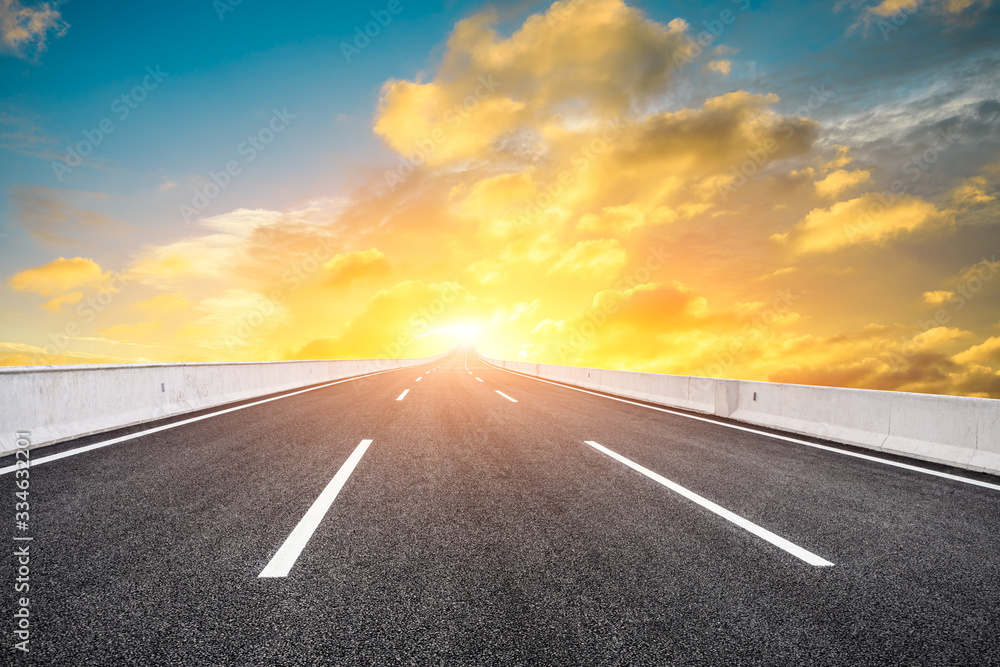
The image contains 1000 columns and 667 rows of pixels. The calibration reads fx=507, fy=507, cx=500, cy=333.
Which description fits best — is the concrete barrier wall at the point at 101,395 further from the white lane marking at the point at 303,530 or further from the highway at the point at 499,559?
the white lane marking at the point at 303,530

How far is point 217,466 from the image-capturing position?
565 centimetres

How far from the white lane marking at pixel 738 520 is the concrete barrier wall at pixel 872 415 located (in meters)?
4.01

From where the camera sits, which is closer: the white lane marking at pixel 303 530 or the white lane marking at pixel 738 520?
the white lane marking at pixel 303 530

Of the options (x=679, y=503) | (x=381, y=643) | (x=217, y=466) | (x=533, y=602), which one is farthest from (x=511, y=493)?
(x=217, y=466)

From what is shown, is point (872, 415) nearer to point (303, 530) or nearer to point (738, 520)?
point (738, 520)

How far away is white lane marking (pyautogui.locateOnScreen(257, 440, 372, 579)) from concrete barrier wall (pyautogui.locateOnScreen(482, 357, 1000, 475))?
289 inches

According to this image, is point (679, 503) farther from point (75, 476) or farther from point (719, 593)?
point (75, 476)

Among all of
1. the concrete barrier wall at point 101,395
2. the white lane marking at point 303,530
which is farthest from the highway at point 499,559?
the concrete barrier wall at point 101,395

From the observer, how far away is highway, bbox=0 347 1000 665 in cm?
234

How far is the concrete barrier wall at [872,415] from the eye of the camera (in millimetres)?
6230

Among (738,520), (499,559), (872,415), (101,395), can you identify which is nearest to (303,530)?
(499,559)

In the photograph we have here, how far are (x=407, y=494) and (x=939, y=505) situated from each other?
16.0 feet

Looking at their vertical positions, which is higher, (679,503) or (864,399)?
(864,399)

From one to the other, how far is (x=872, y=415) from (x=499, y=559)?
7.14 meters
